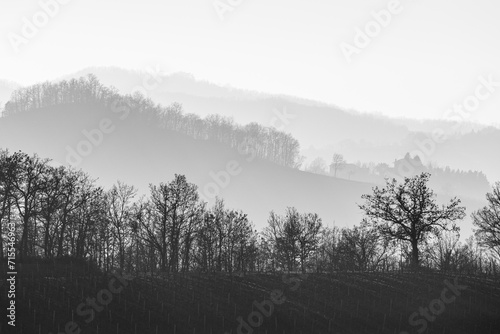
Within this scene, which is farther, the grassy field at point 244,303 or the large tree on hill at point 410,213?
the large tree on hill at point 410,213

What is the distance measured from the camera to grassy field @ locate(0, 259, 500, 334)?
50.8m

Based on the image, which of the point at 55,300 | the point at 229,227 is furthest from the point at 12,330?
the point at 229,227

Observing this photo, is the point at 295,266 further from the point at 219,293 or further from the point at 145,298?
the point at 145,298

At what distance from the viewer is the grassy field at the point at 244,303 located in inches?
2002

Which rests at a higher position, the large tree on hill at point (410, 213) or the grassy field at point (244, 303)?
the large tree on hill at point (410, 213)

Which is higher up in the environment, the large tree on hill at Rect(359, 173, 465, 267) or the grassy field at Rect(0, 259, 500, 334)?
the large tree on hill at Rect(359, 173, 465, 267)

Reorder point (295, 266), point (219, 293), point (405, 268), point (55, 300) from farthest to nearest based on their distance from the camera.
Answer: point (295, 266) < point (405, 268) < point (219, 293) < point (55, 300)

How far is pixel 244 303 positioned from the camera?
192 feet

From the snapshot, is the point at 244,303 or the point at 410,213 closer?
Answer: the point at 244,303

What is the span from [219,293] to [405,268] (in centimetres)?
2877

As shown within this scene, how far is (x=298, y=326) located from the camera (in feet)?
A: 184

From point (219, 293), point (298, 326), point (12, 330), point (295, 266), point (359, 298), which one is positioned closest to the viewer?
point (12, 330)

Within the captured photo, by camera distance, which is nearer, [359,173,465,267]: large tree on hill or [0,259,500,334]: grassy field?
[0,259,500,334]: grassy field

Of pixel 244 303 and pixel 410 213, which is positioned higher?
pixel 410 213
